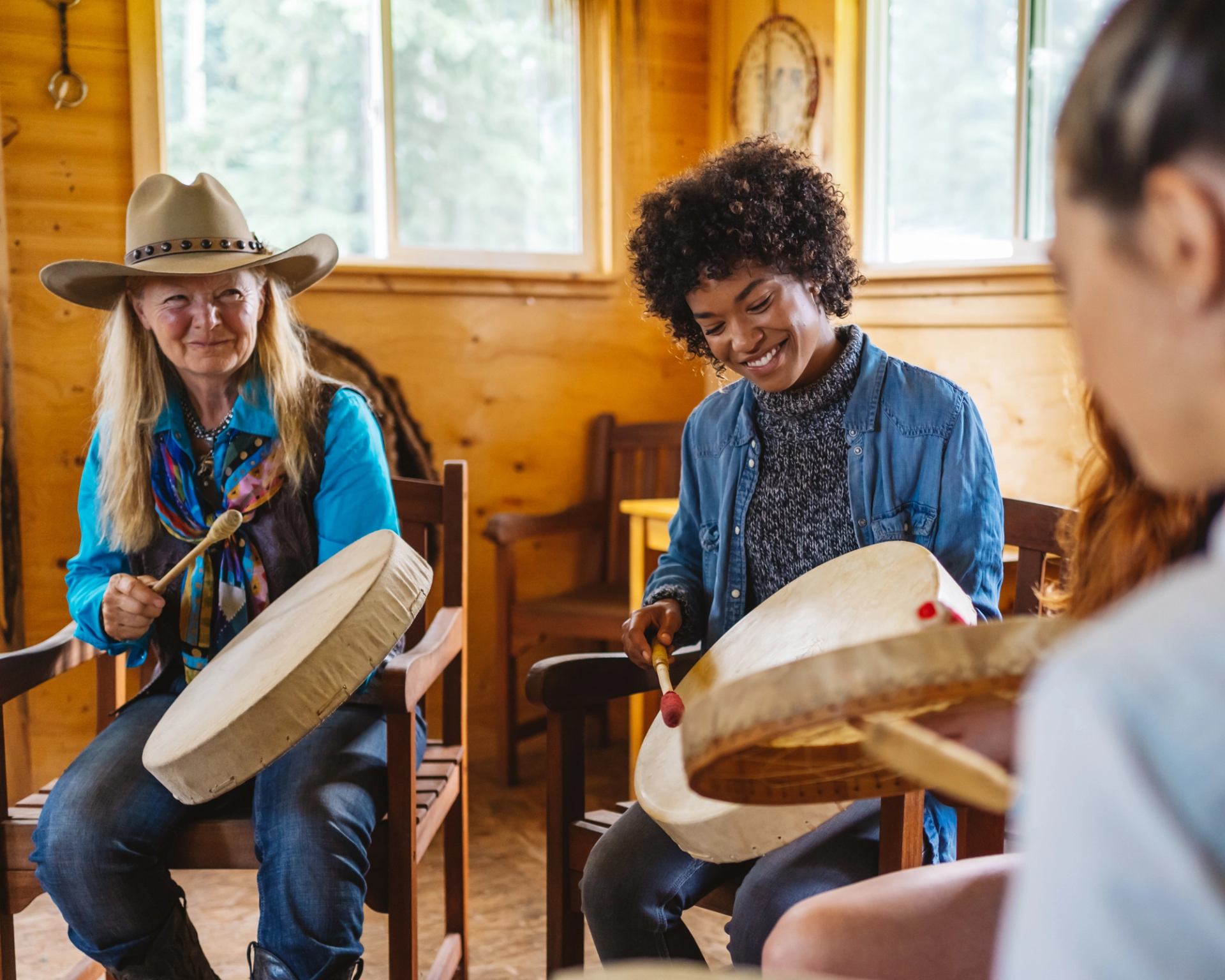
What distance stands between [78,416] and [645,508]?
151cm

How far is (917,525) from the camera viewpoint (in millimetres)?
1611

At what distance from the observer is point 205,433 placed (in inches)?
79.0

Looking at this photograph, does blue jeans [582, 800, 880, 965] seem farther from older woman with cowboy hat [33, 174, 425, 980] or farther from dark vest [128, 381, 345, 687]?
dark vest [128, 381, 345, 687]

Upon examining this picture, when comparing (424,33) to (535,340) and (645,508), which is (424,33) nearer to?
(535,340)

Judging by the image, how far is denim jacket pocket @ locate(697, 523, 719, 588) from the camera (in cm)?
181

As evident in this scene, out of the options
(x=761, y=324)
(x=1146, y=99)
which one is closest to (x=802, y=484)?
(x=761, y=324)

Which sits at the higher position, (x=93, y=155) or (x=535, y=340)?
(x=93, y=155)

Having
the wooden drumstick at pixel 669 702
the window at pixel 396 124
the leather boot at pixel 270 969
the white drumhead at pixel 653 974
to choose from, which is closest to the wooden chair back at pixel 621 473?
the window at pixel 396 124

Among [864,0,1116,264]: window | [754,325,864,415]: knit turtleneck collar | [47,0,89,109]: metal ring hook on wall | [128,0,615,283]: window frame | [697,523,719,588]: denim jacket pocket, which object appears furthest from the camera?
[128,0,615,283]: window frame

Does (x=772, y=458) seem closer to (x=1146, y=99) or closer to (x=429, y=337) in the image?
(x=1146, y=99)

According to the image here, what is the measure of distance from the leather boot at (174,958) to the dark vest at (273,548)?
437 millimetres

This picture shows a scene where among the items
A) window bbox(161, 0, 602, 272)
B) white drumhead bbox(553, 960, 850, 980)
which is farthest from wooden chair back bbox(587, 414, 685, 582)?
white drumhead bbox(553, 960, 850, 980)

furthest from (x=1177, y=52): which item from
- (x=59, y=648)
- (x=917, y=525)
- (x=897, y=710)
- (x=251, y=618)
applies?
(x=59, y=648)

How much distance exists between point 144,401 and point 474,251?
1.60 metres
